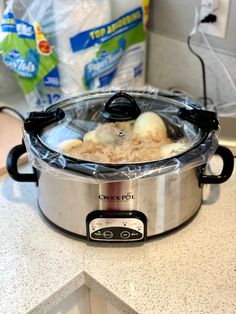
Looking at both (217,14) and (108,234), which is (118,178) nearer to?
(108,234)

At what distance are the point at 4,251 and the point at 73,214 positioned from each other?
0.13 metres

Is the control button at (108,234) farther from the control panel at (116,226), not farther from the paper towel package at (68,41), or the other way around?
the paper towel package at (68,41)

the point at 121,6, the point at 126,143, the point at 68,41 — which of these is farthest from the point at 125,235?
the point at 121,6

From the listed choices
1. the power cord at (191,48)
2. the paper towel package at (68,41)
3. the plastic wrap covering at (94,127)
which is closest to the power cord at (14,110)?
the paper towel package at (68,41)

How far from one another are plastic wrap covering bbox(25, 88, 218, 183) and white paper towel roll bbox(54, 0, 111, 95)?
21cm

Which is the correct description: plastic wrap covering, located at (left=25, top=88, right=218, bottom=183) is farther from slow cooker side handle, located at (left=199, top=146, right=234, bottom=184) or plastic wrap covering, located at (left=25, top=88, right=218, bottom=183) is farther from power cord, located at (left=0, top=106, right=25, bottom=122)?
power cord, located at (left=0, top=106, right=25, bottom=122)

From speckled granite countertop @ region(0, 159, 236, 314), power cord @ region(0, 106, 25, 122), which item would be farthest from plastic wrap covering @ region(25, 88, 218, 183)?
power cord @ region(0, 106, 25, 122)

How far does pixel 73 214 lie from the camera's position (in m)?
0.69

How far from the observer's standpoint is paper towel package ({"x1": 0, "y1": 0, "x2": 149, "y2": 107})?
1.01 m

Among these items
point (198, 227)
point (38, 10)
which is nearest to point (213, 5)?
point (38, 10)

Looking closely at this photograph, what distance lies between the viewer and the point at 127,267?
67 cm

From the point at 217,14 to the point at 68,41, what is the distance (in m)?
0.36

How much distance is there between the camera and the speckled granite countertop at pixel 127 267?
0.61 m

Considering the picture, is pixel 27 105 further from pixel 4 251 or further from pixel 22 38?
pixel 4 251
